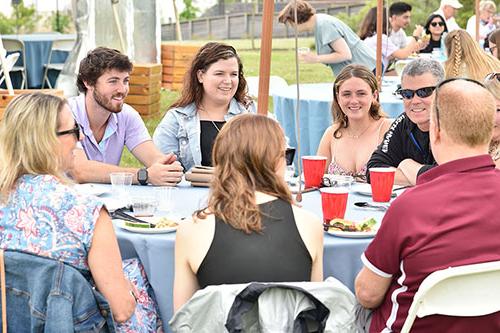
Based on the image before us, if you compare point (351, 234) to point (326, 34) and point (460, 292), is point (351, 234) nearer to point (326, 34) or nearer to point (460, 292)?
point (460, 292)

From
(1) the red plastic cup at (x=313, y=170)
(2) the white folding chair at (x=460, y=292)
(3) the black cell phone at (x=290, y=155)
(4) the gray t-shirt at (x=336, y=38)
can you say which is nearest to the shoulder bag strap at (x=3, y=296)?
(2) the white folding chair at (x=460, y=292)

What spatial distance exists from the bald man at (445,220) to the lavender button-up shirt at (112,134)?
2.49m

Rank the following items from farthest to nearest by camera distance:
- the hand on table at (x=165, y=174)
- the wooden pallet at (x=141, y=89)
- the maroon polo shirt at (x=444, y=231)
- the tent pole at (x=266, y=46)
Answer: the wooden pallet at (x=141, y=89) → the hand on table at (x=165, y=174) → the tent pole at (x=266, y=46) → the maroon polo shirt at (x=444, y=231)

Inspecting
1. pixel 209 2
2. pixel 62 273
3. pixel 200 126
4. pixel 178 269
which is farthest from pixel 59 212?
pixel 209 2

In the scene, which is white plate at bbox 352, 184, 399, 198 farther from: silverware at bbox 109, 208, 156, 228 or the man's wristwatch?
silverware at bbox 109, 208, 156, 228

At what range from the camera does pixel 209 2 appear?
37281 mm

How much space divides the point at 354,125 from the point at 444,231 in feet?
8.31

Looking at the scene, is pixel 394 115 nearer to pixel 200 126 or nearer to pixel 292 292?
pixel 200 126

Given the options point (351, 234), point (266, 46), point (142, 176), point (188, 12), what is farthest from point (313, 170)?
point (188, 12)

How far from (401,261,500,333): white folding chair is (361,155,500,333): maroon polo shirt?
0.09 m

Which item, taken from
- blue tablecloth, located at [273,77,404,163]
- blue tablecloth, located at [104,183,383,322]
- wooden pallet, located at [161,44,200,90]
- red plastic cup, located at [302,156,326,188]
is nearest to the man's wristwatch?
red plastic cup, located at [302,156,326,188]

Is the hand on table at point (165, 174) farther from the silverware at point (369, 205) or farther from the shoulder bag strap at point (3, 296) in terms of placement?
the shoulder bag strap at point (3, 296)

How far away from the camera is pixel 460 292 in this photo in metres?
2.46

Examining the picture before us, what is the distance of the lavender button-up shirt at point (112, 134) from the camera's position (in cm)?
490
